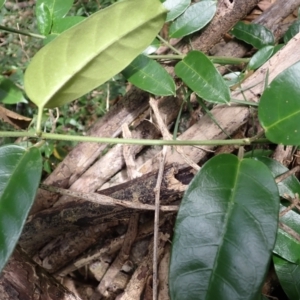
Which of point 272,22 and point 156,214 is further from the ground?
point 272,22

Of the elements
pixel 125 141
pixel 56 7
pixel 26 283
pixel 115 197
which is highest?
pixel 56 7

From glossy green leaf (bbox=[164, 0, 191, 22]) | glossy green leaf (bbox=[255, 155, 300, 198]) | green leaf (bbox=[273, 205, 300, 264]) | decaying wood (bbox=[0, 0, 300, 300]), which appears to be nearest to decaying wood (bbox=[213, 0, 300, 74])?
decaying wood (bbox=[0, 0, 300, 300])

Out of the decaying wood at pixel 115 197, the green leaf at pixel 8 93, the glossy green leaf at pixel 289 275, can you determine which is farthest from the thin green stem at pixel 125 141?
the green leaf at pixel 8 93

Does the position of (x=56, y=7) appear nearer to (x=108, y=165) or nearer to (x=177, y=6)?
(x=177, y=6)

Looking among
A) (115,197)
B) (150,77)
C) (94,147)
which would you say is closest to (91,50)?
(150,77)

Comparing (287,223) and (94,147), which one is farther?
(94,147)

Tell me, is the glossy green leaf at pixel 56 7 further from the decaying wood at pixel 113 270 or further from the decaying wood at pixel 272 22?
the decaying wood at pixel 113 270

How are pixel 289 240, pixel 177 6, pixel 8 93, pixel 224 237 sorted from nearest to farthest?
1. pixel 224 237
2. pixel 289 240
3. pixel 177 6
4. pixel 8 93

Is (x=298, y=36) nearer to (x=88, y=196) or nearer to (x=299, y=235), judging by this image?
(x=299, y=235)
